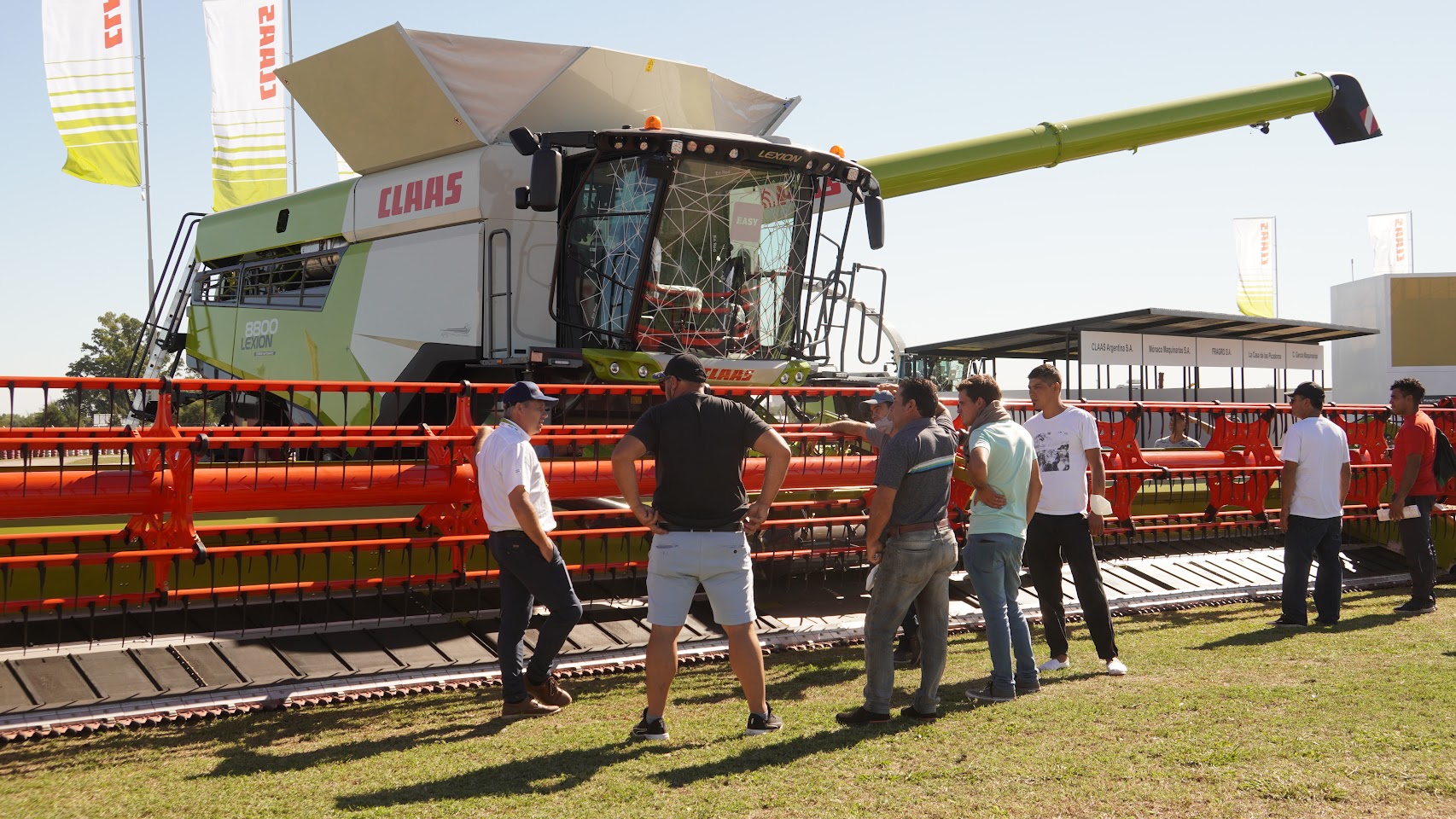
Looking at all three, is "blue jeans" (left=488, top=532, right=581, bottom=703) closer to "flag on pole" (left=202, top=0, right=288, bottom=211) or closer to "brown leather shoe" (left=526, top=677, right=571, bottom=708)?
"brown leather shoe" (left=526, top=677, right=571, bottom=708)

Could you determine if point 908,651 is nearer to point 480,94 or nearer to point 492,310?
point 492,310

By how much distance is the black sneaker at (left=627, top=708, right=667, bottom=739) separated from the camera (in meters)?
4.95

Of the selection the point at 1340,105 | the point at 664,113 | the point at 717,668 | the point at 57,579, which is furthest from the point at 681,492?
the point at 1340,105

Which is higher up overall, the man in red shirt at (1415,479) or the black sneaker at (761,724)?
the man in red shirt at (1415,479)

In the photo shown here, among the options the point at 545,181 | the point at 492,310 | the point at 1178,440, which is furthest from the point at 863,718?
the point at 1178,440

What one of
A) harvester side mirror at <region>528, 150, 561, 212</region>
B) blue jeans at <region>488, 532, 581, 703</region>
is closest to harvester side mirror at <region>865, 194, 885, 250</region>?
harvester side mirror at <region>528, 150, 561, 212</region>

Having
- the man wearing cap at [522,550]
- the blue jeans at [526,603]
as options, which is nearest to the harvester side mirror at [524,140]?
the man wearing cap at [522,550]

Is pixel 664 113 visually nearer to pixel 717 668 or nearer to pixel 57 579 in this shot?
pixel 717 668

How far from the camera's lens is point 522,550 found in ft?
17.9

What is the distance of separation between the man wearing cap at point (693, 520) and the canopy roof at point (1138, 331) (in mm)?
18084

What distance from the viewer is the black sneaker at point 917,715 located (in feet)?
17.1

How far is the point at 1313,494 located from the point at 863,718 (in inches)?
178

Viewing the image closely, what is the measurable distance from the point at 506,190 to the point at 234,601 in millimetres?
4250

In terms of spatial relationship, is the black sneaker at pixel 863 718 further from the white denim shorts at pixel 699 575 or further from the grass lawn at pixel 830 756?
the white denim shorts at pixel 699 575
